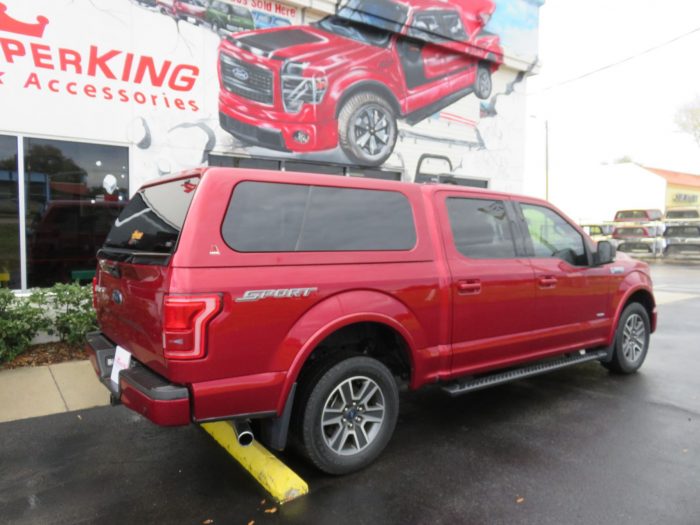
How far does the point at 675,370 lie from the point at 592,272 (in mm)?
1999

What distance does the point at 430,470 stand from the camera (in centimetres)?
343

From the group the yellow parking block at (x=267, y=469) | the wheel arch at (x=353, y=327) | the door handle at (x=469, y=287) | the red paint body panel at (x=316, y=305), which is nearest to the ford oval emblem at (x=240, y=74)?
the red paint body panel at (x=316, y=305)

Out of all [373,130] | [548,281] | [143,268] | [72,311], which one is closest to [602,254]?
[548,281]

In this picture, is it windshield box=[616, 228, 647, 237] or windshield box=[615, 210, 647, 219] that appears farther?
windshield box=[615, 210, 647, 219]

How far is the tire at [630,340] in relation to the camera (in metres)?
5.29

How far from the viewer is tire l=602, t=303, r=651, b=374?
5291 millimetres

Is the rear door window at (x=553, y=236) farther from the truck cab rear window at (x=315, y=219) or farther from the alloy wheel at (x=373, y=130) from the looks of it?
the alloy wheel at (x=373, y=130)

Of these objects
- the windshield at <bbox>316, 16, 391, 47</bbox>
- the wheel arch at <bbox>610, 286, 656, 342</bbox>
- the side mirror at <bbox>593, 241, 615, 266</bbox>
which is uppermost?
the windshield at <bbox>316, 16, 391, 47</bbox>

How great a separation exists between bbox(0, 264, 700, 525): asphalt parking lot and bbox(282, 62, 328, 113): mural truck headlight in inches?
215

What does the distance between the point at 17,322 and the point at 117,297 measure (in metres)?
3.02

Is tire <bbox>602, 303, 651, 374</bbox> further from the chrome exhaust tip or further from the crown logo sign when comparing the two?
the crown logo sign

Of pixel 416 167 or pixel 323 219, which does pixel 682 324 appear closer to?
pixel 416 167

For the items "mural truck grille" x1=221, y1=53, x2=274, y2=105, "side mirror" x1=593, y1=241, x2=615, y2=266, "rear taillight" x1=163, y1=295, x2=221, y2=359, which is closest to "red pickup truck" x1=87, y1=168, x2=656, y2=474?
"rear taillight" x1=163, y1=295, x2=221, y2=359

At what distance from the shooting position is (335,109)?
891cm
